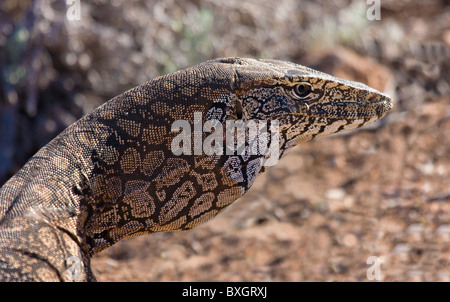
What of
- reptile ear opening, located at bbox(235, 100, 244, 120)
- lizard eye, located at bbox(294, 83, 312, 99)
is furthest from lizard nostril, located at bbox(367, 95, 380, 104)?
reptile ear opening, located at bbox(235, 100, 244, 120)

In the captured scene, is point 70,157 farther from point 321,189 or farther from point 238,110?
point 321,189

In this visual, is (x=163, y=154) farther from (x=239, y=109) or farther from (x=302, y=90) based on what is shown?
(x=302, y=90)

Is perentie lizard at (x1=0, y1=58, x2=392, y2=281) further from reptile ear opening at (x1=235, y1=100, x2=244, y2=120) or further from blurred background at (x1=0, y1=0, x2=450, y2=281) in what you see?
blurred background at (x1=0, y1=0, x2=450, y2=281)

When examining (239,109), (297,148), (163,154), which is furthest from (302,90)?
(297,148)

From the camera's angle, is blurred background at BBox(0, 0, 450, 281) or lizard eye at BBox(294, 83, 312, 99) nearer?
lizard eye at BBox(294, 83, 312, 99)

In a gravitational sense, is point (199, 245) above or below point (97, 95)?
below

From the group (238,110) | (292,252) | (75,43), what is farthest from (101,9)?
(238,110)

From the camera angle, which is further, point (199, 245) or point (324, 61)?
point (324, 61)
